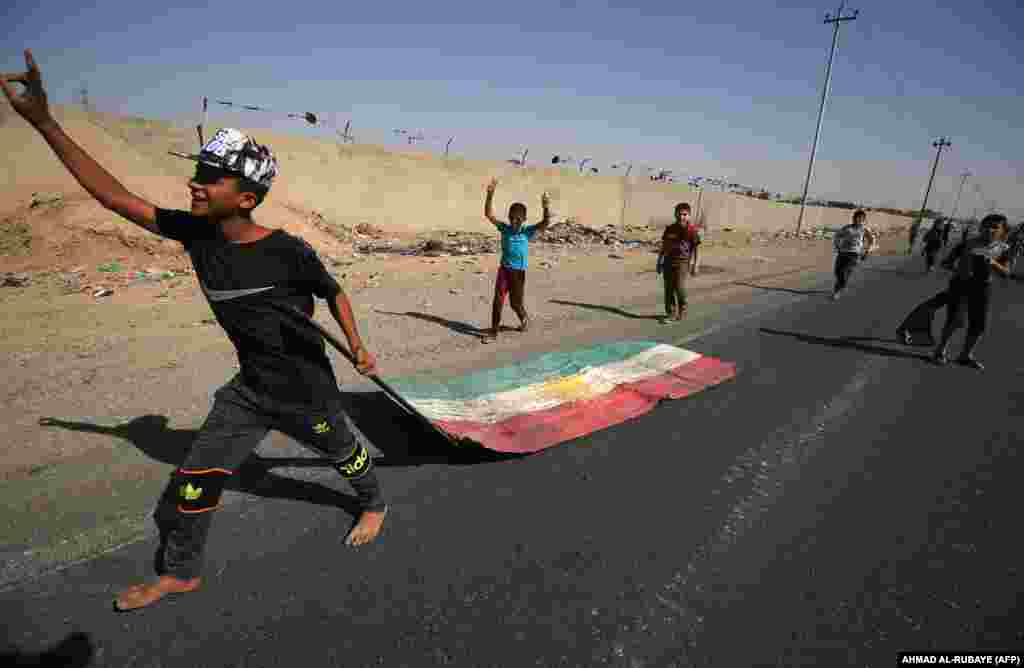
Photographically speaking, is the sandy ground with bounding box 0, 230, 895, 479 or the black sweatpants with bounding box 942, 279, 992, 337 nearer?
the sandy ground with bounding box 0, 230, 895, 479

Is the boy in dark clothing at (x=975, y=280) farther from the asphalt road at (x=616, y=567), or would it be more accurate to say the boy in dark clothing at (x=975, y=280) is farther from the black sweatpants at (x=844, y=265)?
the black sweatpants at (x=844, y=265)

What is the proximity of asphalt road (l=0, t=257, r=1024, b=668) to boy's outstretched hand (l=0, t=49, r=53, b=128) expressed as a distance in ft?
6.13

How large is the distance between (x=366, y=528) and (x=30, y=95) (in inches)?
87.8

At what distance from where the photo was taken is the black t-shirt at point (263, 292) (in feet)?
6.83

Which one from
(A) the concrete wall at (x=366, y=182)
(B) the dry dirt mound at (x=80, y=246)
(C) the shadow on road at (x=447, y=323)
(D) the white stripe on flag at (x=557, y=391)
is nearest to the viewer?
(D) the white stripe on flag at (x=557, y=391)

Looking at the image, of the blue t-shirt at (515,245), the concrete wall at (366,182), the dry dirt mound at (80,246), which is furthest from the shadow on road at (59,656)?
the concrete wall at (366,182)

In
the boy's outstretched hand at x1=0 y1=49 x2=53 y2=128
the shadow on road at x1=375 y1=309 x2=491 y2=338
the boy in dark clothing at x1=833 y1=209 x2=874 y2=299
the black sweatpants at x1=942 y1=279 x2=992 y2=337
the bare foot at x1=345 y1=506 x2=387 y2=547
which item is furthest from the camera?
the boy in dark clothing at x1=833 y1=209 x2=874 y2=299

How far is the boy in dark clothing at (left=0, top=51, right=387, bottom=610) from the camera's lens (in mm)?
2010

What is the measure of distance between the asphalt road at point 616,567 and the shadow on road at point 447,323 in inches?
125

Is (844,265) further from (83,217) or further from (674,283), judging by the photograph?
(83,217)

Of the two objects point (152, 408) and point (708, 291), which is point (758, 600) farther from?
point (708, 291)

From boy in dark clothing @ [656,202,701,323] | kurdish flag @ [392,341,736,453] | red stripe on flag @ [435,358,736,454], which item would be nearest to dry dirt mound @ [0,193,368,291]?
kurdish flag @ [392,341,736,453]

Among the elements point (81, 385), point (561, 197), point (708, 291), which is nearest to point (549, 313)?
point (708, 291)

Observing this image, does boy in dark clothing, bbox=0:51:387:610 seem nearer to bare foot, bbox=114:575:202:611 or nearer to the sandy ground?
bare foot, bbox=114:575:202:611
